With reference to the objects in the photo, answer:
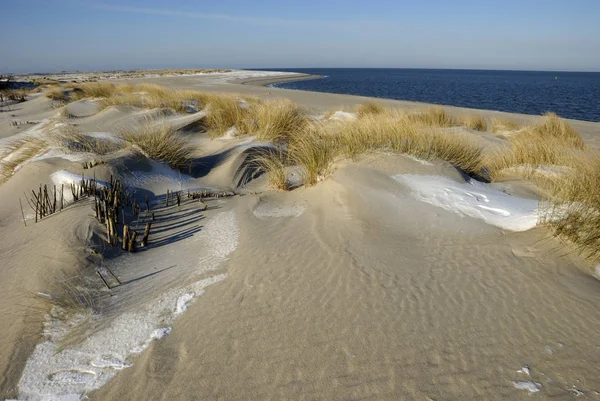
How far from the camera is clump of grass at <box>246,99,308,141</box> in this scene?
8.20m

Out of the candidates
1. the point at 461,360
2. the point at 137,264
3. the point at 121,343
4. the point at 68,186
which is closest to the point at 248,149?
the point at 68,186

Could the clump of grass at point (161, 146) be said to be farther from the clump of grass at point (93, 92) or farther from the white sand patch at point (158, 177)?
the clump of grass at point (93, 92)

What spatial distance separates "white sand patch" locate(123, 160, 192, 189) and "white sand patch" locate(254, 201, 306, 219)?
1.61 metres

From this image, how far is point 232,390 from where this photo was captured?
209 cm

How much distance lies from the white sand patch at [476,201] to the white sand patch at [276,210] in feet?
4.35

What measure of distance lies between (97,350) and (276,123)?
6.64 meters

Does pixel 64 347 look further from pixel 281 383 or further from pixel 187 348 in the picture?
pixel 281 383

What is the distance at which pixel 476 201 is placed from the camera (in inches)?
173

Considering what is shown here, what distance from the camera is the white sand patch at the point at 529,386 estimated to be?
6.73 feet

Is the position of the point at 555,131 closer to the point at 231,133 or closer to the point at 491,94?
the point at 231,133

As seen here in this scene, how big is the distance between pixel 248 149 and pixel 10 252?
4.17m

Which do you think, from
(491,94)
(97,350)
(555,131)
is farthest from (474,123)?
(491,94)

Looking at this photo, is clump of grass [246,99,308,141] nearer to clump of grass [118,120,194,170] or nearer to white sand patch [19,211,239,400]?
clump of grass [118,120,194,170]

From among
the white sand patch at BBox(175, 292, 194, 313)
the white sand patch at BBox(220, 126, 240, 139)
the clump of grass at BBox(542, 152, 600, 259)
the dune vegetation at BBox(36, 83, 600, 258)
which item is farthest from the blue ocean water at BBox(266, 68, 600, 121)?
the white sand patch at BBox(175, 292, 194, 313)
